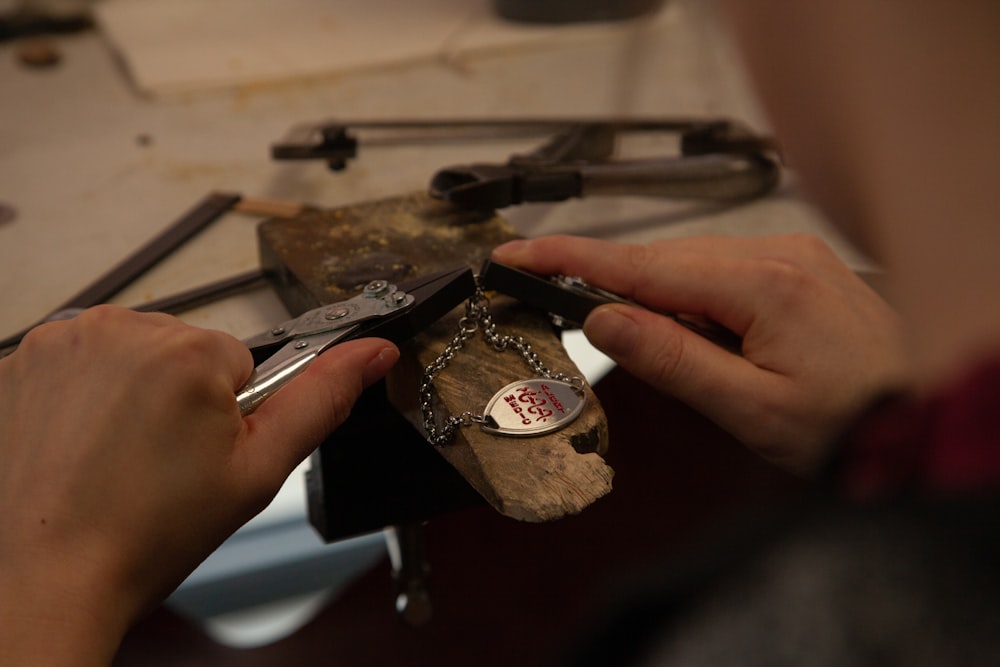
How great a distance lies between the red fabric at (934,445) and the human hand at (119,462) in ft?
1.48

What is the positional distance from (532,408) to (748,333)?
0.61 ft

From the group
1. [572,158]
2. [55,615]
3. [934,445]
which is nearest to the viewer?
[934,445]

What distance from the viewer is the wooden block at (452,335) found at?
0.60 m

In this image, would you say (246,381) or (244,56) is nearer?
(246,381)

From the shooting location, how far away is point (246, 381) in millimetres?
639

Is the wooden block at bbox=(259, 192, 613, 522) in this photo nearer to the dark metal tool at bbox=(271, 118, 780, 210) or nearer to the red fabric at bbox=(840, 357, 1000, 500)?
the dark metal tool at bbox=(271, 118, 780, 210)

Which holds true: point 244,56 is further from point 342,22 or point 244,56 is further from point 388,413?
point 388,413

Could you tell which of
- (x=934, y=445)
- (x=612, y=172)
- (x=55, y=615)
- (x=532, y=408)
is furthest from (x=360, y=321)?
(x=934, y=445)

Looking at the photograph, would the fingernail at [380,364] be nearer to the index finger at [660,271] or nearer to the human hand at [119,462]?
the human hand at [119,462]

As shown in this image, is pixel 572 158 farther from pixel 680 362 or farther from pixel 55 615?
pixel 55 615

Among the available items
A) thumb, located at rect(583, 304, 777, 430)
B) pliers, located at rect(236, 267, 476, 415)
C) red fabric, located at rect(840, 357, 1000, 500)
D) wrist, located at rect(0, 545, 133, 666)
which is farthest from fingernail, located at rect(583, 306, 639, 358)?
red fabric, located at rect(840, 357, 1000, 500)

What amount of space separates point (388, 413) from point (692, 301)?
265mm

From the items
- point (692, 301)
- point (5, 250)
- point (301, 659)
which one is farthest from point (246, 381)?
point (301, 659)

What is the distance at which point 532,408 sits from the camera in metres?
0.66
